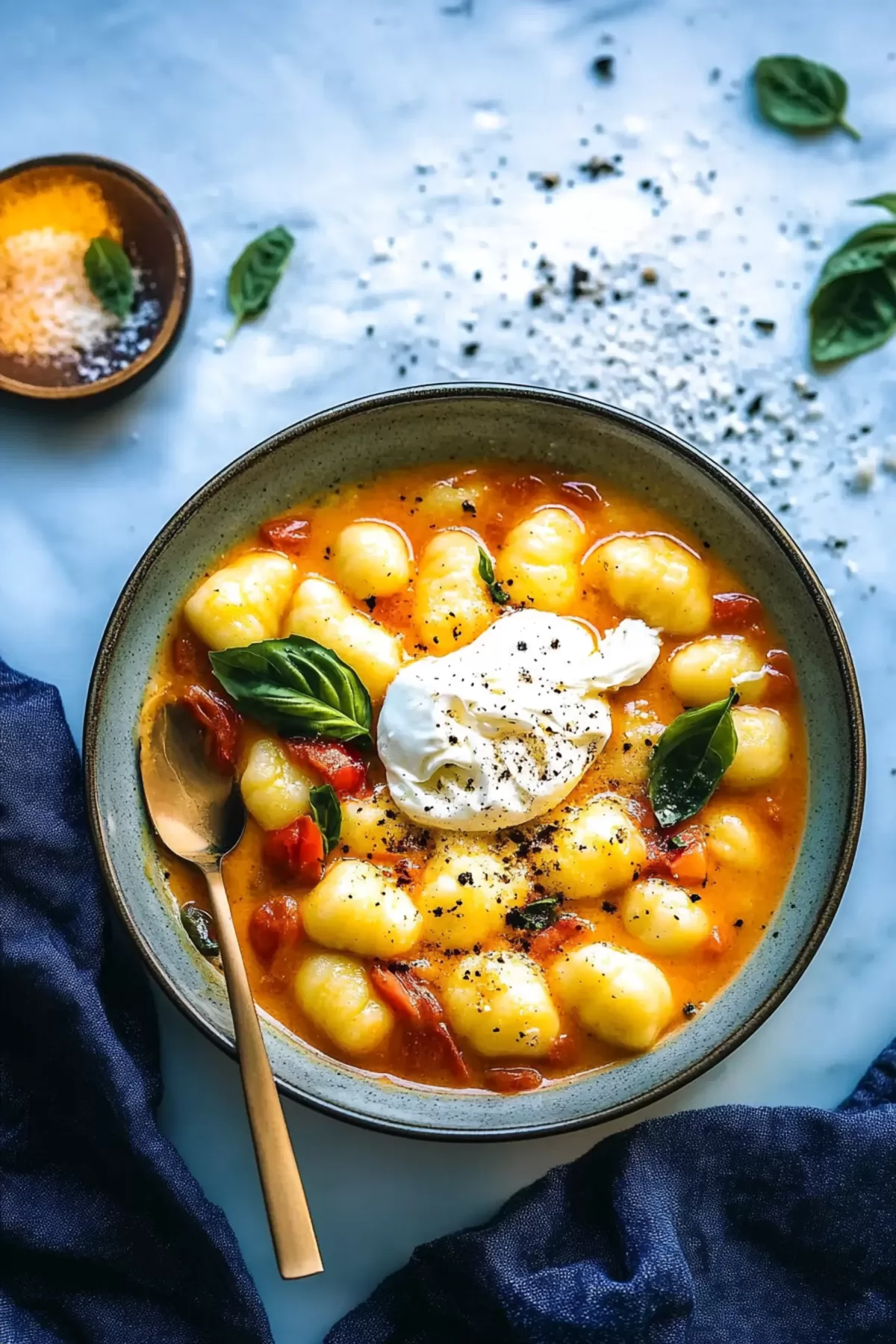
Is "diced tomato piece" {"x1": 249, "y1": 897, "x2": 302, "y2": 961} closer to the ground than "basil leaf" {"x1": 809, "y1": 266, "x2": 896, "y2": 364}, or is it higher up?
closer to the ground

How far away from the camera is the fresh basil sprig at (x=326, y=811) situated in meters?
2.92

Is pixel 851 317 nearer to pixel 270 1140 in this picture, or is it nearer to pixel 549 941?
pixel 549 941

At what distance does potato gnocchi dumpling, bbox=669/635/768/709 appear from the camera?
3012 millimetres

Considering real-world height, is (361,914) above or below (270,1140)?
above

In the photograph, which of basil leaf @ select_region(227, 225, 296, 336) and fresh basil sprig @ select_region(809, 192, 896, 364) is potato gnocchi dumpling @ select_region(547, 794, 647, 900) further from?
basil leaf @ select_region(227, 225, 296, 336)

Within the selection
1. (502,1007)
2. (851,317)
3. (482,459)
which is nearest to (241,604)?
(482,459)

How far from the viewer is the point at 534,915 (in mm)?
2957

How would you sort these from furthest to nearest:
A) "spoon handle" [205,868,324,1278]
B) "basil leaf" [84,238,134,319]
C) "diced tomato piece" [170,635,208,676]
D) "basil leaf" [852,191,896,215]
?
"basil leaf" [852,191,896,215] < "basil leaf" [84,238,134,319] < "diced tomato piece" [170,635,208,676] < "spoon handle" [205,868,324,1278]

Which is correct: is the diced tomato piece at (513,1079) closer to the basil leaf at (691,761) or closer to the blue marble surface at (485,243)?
the blue marble surface at (485,243)

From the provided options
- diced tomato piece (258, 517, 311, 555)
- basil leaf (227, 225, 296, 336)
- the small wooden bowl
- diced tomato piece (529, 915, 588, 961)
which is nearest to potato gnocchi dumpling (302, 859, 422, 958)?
diced tomato piece (529, 915, 588, 961)

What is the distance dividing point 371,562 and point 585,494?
54 centimetres

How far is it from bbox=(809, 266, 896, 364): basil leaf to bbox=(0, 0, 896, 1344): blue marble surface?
48mm

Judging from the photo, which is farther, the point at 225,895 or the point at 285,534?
the point at 285,534

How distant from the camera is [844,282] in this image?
10.7 feet
